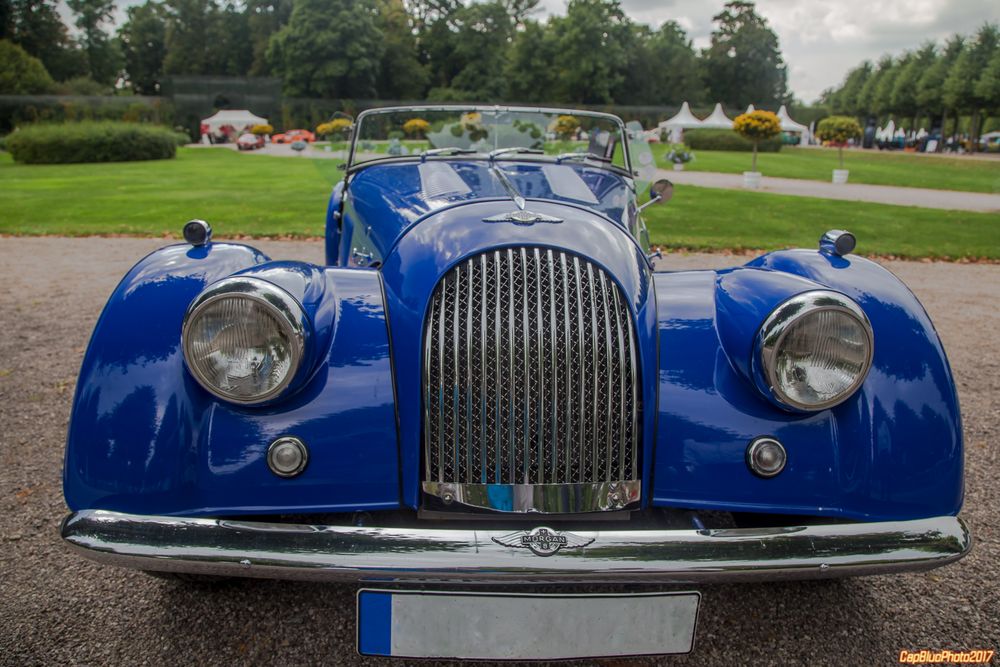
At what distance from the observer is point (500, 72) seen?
6900 cm

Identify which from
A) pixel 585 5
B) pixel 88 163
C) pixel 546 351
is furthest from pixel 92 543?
pixel 585 5

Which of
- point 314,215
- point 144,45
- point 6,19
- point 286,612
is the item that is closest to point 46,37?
point 6,19

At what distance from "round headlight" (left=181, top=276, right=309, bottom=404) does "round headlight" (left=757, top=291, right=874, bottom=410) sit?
1332 mm

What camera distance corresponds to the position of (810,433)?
2.12 m

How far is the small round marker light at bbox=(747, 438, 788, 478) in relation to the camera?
2.07m

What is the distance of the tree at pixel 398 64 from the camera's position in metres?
69.0

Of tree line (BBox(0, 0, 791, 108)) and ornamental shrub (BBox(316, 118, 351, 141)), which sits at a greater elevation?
tree line (BBox(0, 0, 791, 108))

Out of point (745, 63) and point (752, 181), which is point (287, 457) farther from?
point (745, 63)

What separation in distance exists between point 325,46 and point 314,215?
5405 centimetres

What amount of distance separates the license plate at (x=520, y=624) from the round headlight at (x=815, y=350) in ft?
2.12

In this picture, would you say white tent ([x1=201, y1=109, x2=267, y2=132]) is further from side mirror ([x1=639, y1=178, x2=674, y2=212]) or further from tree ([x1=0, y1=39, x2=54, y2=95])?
side mirror ([x1=639, y1=178, x2=674, y2=212])

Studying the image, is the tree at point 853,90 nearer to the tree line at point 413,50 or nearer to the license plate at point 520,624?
the tree line at point 413,50

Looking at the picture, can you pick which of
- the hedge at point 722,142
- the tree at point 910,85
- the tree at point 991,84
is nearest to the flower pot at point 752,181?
the hedge at point 722,142

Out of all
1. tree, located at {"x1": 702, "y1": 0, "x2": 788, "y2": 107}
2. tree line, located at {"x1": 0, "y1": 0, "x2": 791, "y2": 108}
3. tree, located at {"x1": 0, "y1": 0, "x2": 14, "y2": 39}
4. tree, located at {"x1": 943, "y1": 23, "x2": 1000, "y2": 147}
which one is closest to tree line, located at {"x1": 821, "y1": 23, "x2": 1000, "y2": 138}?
tree, located at {"x1": 943, "y1": 23, "x2": 1000, "y2": 147}
